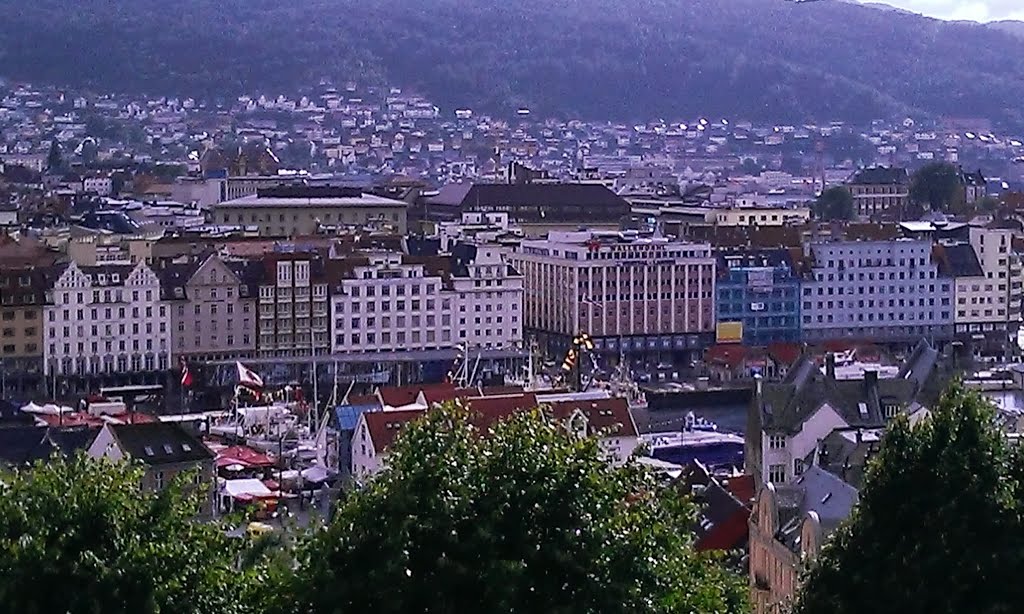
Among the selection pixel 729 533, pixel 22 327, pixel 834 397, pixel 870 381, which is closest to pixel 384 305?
pixel 22 327

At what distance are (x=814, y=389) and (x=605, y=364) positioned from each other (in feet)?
60.9

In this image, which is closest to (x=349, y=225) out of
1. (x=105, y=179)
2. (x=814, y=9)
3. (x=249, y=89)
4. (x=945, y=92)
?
(x=105, y=179)

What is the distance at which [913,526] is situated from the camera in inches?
460

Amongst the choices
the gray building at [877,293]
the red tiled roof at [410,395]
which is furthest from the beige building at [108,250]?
the gray building at [877,293]

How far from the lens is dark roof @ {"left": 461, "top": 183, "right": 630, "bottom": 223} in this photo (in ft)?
198

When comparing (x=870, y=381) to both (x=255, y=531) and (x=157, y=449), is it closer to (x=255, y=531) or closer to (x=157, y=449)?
(x=157, y=449)

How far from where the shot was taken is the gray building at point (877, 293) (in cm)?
4950

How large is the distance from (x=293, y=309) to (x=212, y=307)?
1.59 meters

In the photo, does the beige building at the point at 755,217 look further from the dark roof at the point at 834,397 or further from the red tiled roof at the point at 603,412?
the red tiled roof at the point at 603,412

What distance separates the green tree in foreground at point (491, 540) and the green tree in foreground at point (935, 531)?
118 cm

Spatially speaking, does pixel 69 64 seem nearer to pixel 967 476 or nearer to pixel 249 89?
pixel 249 89

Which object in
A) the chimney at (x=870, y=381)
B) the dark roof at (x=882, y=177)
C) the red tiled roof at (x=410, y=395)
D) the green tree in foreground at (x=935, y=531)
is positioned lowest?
the red tiled roof at (x=410, y=395)

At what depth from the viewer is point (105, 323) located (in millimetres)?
41250

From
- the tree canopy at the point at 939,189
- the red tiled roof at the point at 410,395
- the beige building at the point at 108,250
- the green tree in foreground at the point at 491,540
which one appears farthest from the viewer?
the tree canopy at the point at 939,189
